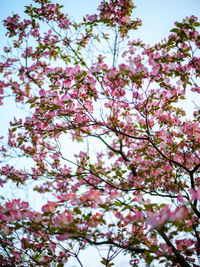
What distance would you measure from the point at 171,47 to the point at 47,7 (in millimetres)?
3348

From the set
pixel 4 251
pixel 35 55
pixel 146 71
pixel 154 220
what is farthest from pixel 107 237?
pixel 35 55

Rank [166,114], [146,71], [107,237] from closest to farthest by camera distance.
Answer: [107,237], [146,71], [166,114]

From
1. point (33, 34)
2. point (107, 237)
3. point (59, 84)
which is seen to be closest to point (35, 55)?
point (33, 34)

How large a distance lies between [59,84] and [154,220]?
7.31 feet

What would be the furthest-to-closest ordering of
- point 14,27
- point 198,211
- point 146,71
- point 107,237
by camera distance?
point 14,27
point 198,211
point 146,71
point 107,237

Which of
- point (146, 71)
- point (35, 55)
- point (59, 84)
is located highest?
point (35, 55)

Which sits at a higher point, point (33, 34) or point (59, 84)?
point (33, 34)

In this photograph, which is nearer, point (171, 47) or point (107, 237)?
point (107, 237)

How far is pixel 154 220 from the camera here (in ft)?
4.01

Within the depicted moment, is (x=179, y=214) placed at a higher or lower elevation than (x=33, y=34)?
lower

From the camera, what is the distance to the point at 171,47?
2.20m

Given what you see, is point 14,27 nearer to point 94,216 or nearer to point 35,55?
point 35,55

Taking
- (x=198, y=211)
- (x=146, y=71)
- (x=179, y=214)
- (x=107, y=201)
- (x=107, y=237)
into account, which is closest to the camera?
(x=179, y=214)

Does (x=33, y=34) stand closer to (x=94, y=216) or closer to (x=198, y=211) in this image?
(x=94, y=216)
